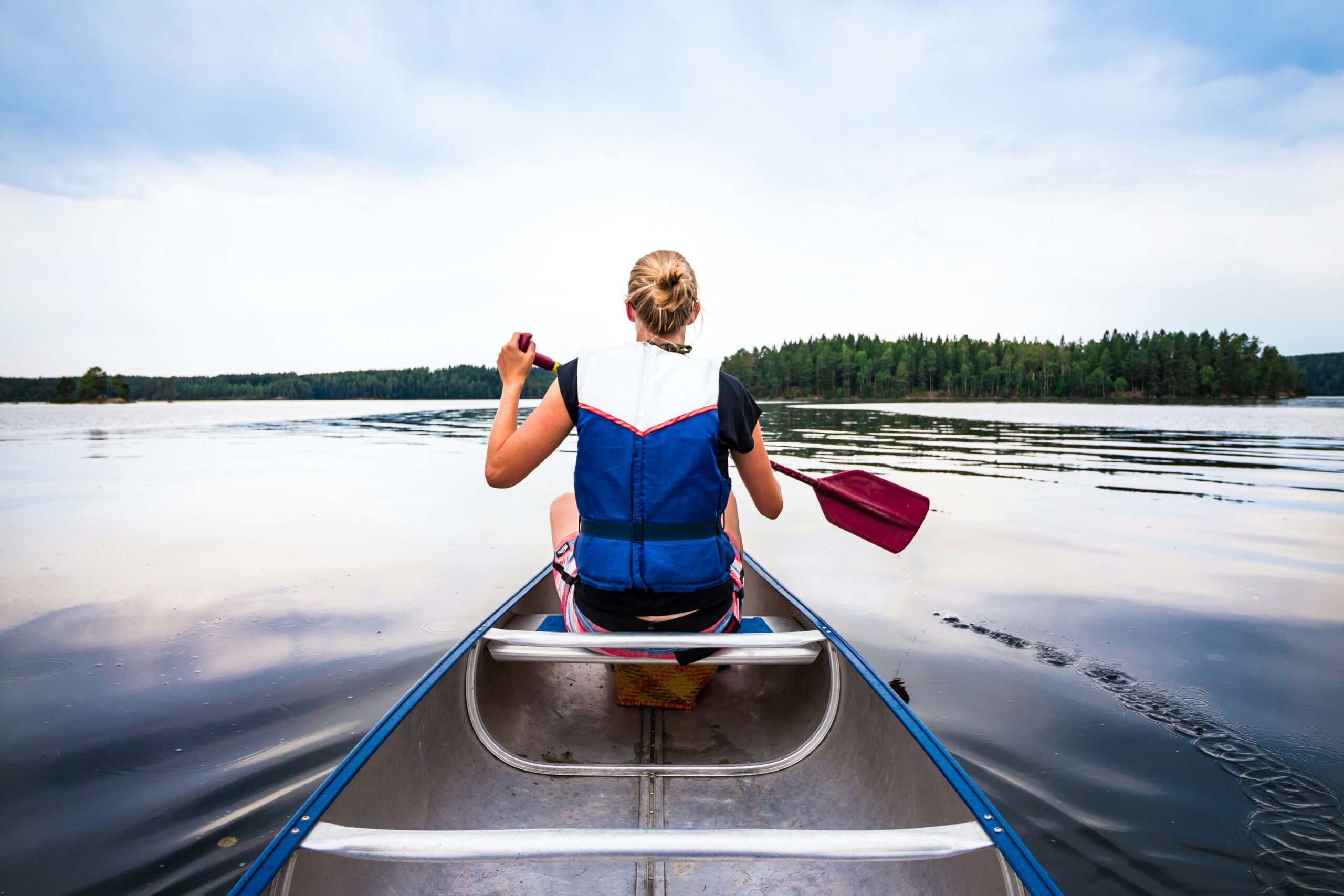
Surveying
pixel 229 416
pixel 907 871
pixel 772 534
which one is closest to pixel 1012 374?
pixel 229 416

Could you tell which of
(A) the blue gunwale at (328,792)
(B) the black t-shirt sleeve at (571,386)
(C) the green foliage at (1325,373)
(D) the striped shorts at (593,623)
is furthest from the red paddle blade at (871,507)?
(C) the green foliage at (1325,373)

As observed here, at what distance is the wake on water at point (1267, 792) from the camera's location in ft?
8.25

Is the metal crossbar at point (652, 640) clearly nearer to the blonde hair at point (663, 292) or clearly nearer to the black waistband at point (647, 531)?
the black waistband at point (647, 531)

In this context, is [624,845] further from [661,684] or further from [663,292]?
[663,292]

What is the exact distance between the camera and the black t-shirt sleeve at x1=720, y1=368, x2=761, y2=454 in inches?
95.9

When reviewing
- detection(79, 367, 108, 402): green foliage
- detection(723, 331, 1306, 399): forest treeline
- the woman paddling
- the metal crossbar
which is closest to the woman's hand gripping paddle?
the metal crossbar

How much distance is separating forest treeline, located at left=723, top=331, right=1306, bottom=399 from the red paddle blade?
3223 inches

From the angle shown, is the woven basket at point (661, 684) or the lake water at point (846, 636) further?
the woven basket at point (661, 684)

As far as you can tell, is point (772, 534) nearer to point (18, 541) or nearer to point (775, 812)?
point (775, 812)

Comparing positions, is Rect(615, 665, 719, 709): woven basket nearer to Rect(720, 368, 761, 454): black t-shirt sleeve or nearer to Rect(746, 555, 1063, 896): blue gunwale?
Rect(746, 555, 1063, 896): blue gunwale

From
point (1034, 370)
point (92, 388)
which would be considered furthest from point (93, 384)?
point (1034, 370)

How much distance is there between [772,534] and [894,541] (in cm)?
451

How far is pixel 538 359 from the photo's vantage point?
3.12 metres

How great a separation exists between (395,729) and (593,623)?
32.8 inches
